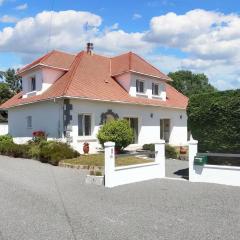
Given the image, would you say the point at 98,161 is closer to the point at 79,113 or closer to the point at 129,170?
the point at 129,170

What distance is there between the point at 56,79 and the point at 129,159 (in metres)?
10.3

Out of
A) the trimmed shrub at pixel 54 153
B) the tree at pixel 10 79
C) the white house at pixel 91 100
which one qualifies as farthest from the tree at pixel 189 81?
the trimmed shrub at pixel 54 153

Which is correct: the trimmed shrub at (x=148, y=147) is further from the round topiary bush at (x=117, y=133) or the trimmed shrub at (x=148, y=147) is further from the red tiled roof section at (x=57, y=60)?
the red tiled roof section at (x=57, y=60)

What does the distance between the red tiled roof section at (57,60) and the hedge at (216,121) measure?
14.2 metres

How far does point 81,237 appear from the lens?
6.64 m

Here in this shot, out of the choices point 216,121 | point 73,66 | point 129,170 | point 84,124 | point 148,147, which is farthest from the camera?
point 73,66

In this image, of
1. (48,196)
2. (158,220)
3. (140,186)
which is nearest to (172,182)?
(140,186)

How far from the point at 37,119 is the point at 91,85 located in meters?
4.25

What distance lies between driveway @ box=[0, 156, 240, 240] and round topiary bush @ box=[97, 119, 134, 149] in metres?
7.90

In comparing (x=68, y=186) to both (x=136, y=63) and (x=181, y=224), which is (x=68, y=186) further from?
(x=136, y=63)

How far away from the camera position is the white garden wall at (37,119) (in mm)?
23312

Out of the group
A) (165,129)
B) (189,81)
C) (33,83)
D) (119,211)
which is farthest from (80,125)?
(189,81)

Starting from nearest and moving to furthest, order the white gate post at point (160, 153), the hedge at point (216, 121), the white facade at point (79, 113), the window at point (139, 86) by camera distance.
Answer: the hedge at point (216, 121), the white gate post at point (160, 153), the white facade at point (79, 113), the window at point (139, 86)

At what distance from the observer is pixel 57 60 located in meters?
27.0
